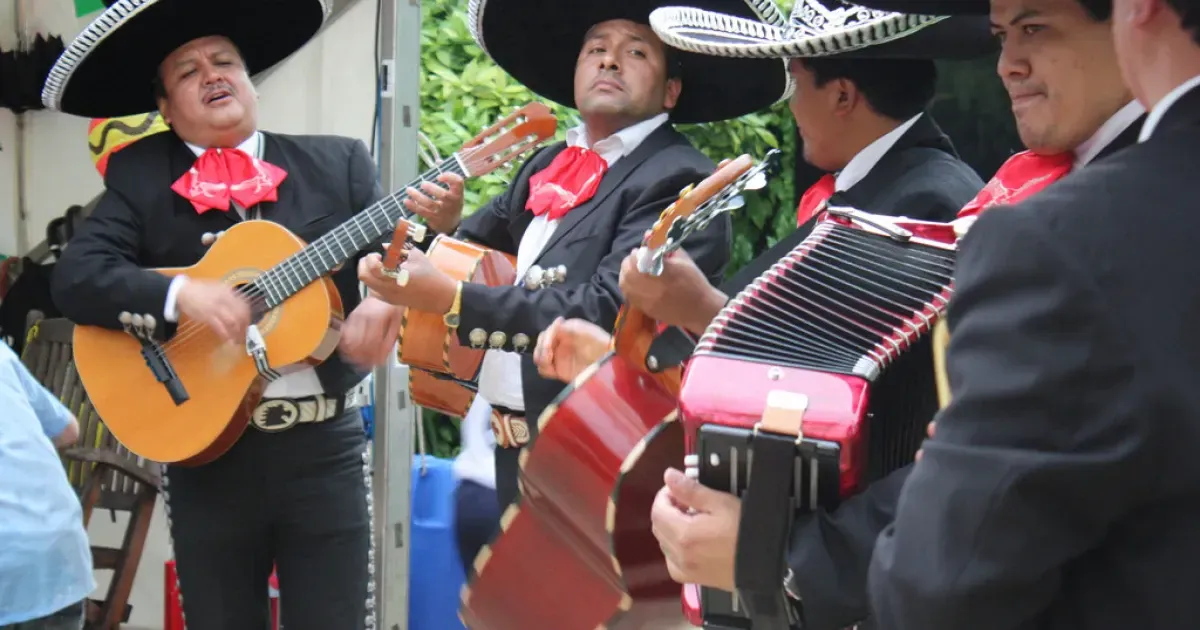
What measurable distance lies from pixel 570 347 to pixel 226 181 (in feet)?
4.13

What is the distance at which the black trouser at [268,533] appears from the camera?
9.42 feet

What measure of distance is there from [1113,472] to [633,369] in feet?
3.52

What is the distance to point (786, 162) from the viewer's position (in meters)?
5.62

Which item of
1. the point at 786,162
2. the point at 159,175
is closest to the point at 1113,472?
the point at 159,175

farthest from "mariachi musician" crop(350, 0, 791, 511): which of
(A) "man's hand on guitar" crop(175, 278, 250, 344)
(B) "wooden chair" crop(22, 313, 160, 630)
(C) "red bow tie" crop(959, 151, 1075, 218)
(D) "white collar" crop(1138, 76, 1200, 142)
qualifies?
(B) "wooden chair" crop(22, 313, 160, 630)

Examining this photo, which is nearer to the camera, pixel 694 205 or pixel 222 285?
pixel 694 205

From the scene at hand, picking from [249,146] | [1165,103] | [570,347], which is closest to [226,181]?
[249,146]

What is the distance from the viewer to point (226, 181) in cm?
302

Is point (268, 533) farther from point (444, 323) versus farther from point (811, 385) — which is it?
point (811, 385)

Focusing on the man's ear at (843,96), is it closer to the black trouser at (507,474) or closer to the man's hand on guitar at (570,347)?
the man's hand on guitar at (570,347)

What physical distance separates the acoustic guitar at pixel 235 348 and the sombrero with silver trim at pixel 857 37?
0.97m

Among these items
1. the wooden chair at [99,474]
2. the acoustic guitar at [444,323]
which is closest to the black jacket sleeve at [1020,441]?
the acoustic guitar at [444,323]

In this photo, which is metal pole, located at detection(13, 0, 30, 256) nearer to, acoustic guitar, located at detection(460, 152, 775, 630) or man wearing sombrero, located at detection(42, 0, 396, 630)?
man wearing sombrero, located at detection(42, 0, 396, 630)

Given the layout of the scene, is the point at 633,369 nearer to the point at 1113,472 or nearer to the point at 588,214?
the point at 588,214
